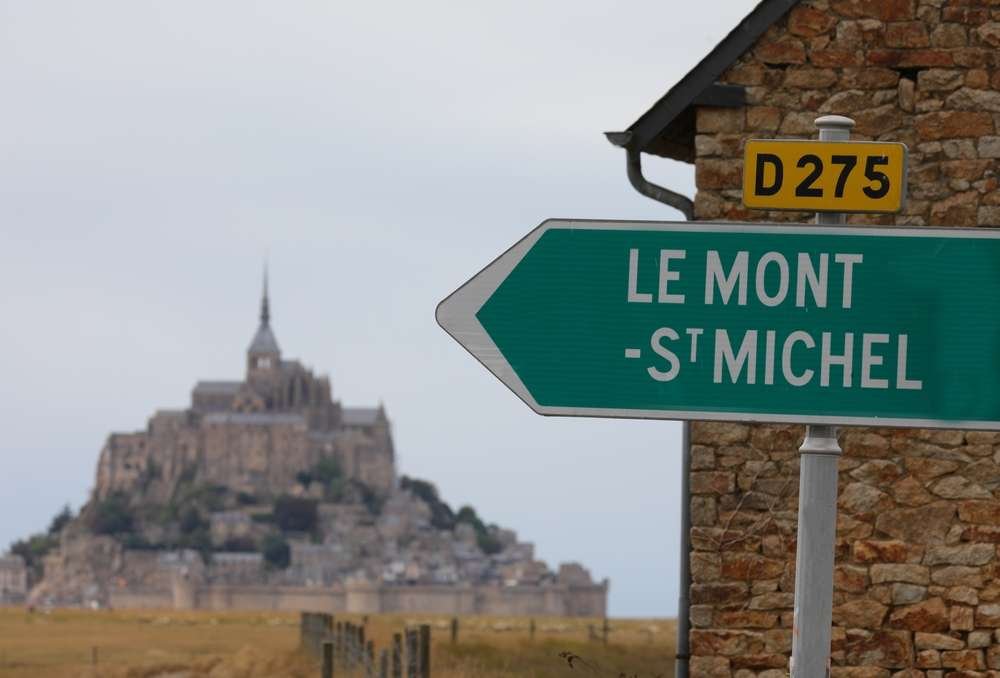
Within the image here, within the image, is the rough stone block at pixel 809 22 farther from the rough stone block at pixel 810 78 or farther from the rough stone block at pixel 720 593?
the rough stone block at pixel 720 593

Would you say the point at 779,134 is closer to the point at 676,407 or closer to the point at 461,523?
the point at 676,407

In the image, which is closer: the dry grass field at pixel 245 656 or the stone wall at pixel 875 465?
the stone wall at pixel 875 465

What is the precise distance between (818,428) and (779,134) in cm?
614

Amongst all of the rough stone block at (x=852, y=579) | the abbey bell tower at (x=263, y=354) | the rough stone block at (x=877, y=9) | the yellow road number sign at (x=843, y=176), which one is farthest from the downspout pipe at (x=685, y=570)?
the abbey bell tower at (x=263, y=354)

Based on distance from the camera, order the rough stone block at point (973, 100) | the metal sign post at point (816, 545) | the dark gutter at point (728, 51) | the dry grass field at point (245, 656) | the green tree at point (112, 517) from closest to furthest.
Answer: the metal sign post at point (816, 545) < the rough stone block at point (973, 100) < the dark gutter at point (728, 51) < the dry grass field at point (245, 656) < the green tree at point (112, 517)

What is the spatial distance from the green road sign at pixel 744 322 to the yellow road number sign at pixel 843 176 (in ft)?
0.27

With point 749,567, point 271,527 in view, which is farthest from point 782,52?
point 271,527

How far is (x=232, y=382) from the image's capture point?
7549 inches

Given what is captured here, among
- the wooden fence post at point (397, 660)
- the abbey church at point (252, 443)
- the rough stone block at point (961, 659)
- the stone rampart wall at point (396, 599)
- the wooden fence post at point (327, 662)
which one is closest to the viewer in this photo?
the rough stone block at point (961, 659)

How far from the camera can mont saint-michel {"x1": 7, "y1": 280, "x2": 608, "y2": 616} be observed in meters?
160

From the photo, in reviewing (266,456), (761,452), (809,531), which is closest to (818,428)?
(809,531)

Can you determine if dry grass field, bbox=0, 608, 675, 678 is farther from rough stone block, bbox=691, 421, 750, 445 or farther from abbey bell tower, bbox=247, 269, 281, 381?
abbey bell tower, bbox=247, 269, 281, 381

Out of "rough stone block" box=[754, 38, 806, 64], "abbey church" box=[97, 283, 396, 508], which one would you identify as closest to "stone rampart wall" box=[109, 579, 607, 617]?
"abbey church" box=[97, 283, 396, 508]

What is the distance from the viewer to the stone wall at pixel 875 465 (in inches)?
355
